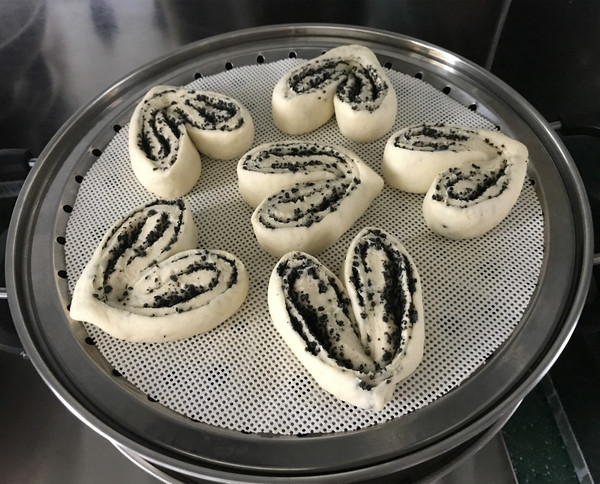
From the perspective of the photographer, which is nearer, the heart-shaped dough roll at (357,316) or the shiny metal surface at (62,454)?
the heart-shaped dough roll at (357,316)

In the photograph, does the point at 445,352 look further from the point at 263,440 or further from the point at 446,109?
the point at 446,109

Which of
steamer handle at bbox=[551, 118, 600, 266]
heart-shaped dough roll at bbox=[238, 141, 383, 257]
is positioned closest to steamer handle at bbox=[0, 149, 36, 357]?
heart-shaped dough roll at bbox=[238, 141, 383, 257]

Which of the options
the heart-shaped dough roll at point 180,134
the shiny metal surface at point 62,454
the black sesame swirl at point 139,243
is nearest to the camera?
the black sesame swirl at point 139,243

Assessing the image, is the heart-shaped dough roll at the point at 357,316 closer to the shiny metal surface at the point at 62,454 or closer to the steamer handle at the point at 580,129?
the shiny metal surface at the point at 62,454

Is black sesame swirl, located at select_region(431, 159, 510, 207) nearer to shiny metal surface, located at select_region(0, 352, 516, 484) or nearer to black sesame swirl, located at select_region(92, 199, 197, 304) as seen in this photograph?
black sesame swirl, located at select_region(92, 199, 197, 304)

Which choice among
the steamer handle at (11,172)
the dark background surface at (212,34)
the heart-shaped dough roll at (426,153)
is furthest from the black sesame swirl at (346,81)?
the steamer handle at (11,172)

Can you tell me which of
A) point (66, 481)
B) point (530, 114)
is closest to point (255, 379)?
point (66, 481)
